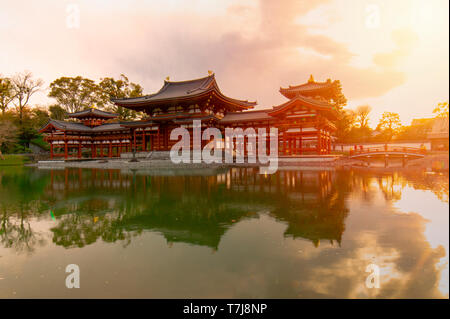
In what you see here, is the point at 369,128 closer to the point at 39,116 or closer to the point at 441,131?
the point at 441,131

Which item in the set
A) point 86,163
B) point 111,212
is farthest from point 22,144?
point 111,212

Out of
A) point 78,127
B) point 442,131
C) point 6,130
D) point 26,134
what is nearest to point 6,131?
point 6,130

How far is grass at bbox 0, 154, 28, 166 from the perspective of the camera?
36.2 metres

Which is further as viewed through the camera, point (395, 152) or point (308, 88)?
point (308, 88)

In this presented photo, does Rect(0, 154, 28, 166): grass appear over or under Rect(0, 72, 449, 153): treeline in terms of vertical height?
under

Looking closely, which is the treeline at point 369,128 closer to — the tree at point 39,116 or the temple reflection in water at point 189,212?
the temple reflection in water at point 189,212

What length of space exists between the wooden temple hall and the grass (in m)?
6.01

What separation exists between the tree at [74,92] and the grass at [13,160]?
1567cm

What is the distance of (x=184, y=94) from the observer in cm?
3034

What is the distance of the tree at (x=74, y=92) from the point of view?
4862 cm

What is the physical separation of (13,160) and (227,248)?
156 feet

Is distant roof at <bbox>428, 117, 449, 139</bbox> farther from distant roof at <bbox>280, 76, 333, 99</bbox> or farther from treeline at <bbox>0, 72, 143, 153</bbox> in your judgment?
treeline at <bbox>0, 72, 143, 153</bbox>

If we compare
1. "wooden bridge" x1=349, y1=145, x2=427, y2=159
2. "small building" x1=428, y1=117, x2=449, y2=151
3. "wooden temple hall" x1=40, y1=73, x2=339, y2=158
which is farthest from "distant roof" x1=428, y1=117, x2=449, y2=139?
"wooden temple hall" x1=40, y1=73, x2=339, y2=158
